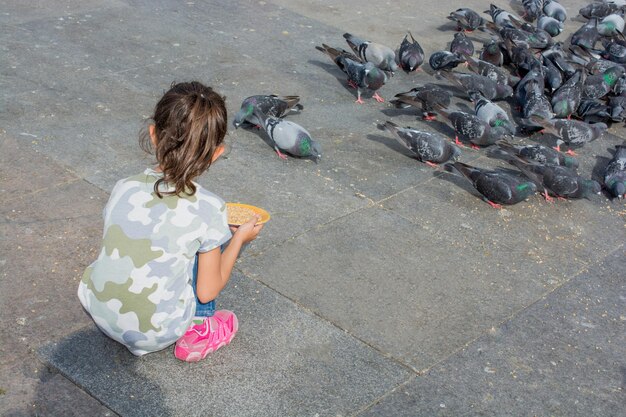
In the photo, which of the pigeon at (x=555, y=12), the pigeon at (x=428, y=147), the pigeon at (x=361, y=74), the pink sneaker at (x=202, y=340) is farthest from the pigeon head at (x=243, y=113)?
the pigeon at (x=555, y=12)

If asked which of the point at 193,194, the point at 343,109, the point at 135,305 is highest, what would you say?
the point at 193,194

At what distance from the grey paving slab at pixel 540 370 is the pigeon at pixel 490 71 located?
3662mm

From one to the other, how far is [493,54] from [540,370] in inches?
213

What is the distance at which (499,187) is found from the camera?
5.93 metres

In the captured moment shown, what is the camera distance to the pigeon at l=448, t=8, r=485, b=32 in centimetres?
1034

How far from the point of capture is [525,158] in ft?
21.8

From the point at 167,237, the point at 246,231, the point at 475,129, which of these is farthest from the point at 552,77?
the point at 167,237

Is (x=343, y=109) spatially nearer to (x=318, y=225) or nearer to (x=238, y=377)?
(x=318, y=225)

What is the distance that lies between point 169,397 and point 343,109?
4.32 meters

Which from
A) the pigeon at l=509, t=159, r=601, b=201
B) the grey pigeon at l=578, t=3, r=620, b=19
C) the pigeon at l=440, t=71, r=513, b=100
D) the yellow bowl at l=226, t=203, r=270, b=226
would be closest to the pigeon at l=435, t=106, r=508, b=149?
the pigeon at l=509, t=159, r=601, b=201

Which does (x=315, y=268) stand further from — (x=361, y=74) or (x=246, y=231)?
(x=361, y=74)

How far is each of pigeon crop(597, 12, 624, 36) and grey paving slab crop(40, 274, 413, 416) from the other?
771cm

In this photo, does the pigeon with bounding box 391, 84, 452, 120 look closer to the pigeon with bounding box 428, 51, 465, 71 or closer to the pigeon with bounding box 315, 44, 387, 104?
the pigeon with bounding box 315, 44, 387, 104

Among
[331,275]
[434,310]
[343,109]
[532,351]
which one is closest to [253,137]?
[343,109]
